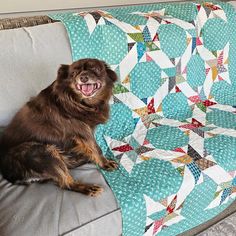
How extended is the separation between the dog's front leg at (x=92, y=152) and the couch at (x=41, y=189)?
0.05m

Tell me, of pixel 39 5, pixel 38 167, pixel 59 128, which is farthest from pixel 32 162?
pixel 39 5

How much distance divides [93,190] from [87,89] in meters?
0.42

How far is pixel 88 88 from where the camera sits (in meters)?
1.24

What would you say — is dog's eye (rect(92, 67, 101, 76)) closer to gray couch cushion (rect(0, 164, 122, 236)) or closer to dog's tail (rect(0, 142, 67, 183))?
dog's tail (rect(0, 142, 67, 183))

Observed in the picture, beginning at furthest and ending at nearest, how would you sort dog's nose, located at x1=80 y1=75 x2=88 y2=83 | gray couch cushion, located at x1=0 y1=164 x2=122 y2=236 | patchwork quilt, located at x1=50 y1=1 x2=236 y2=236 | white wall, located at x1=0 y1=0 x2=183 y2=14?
1. white wall, located at x1=0 y1=0 x2=183 y2=14
2. patchwork quilt, located at x1=50 y1=1 x2=236 y2=236
3. dog's nose, located at x1=80 y1=75 x2=88 y2=83
4. gray couch cushion, located at x1=0 y1=164 x2=122 y2=236

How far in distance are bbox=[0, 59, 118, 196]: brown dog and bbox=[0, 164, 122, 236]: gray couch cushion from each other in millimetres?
42

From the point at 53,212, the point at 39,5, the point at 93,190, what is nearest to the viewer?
the point at 53,212

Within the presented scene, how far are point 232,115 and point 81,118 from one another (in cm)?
102

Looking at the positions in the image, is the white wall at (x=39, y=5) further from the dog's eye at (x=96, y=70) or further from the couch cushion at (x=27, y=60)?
the dog's eye at (x=96, y=70)

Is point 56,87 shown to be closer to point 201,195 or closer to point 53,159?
point 53,159

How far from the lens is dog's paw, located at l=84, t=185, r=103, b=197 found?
47.4 inches

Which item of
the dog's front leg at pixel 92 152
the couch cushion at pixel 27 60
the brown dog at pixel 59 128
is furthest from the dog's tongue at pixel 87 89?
the couch cushion at pixel 27 60

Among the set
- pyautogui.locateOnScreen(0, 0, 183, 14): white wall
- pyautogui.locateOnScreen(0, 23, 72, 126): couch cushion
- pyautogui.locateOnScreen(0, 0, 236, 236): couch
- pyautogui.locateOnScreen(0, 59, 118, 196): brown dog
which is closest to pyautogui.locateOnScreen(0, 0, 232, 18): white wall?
pyautogui.locateOnScreen(0, 0, 183, 14): white wall

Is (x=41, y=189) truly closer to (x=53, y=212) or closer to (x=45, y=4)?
(x=53, y=212)
